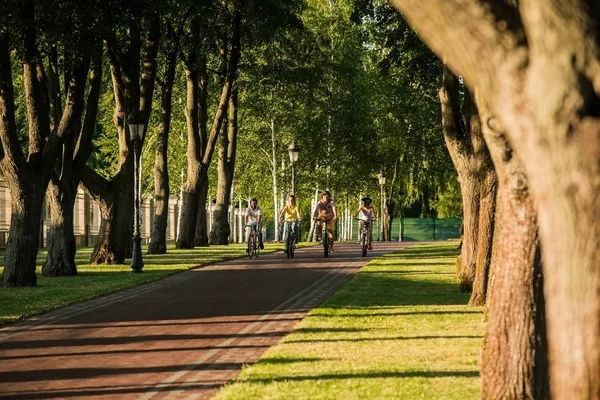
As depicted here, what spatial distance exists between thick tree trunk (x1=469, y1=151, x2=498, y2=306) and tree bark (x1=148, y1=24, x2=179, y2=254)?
67.2ft

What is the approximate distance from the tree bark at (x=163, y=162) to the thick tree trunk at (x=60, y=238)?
1138cm

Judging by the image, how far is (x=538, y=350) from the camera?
8547mm

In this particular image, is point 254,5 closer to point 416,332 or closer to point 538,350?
point 416,332

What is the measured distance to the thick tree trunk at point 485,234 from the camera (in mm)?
18484

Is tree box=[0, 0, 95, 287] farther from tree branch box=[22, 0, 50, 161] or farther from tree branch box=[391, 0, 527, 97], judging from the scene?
tree branch box=[391, 0, 527, 97]

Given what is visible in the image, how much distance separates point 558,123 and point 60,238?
905 inches

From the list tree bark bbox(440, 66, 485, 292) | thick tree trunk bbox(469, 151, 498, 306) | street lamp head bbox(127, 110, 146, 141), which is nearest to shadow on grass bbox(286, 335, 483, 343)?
thick tree trunk bbox(469, 151, 498, 306)

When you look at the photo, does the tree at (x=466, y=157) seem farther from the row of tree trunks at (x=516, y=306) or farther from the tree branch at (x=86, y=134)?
the row of tree trunks at (x=516, y=306)

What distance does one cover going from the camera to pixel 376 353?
484 inches

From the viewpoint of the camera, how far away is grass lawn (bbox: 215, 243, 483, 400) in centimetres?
980

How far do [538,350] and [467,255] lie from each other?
1307cm

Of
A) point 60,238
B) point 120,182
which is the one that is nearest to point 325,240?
point 120,182

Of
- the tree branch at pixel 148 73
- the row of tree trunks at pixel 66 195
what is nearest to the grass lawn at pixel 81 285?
the row of tree trunks at pixel 66 195

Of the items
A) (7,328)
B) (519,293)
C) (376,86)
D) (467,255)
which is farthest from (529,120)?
(376,86)
